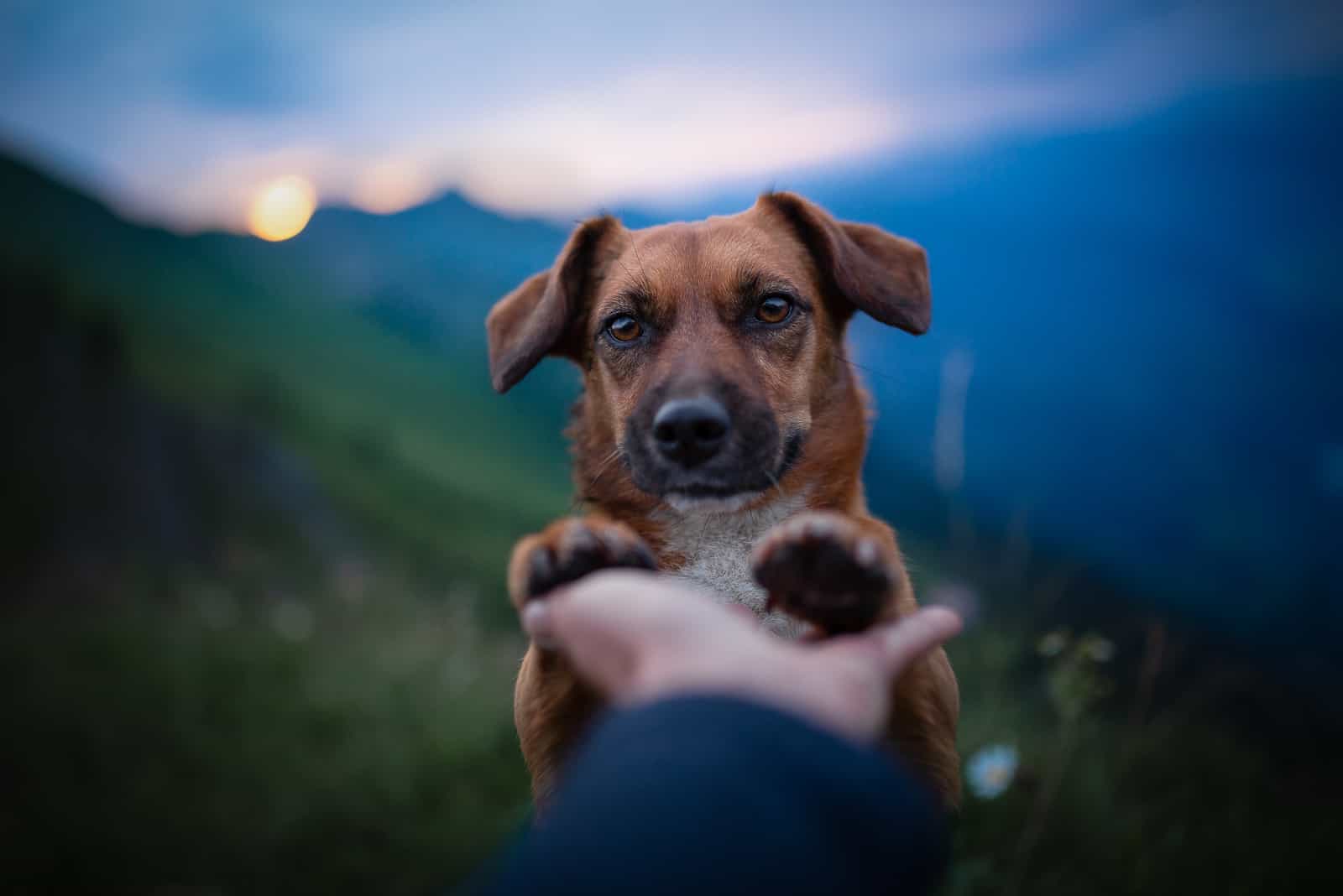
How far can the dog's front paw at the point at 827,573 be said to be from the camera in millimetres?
1557

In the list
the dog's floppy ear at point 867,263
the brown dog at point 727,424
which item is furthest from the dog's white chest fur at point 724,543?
the dog's floppy ear at point 867,263

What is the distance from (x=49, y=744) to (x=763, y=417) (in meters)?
5.04

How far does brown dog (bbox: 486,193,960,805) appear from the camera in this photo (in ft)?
5.71

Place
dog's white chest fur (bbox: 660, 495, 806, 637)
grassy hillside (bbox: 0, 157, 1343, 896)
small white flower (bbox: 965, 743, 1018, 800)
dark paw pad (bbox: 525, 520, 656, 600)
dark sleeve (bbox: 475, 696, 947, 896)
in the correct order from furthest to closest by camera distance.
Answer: grassy hillside (bbox: 0, 157, 1343, 896) < small white flower (bbox: 965, 743, 1018, 800) < dog's white chest fur (bbox: 660, 495, 806, 637) < dark paw pad (bbox: 525, 520, 656, 600) < dark sleeve (bbox: 475, 696, 947, 896)

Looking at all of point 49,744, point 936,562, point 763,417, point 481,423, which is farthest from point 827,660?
point 481,423

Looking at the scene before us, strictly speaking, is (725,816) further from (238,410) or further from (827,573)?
(238,410)

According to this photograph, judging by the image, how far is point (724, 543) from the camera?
7.75 feet

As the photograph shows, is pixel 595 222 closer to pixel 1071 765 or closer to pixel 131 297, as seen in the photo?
pixel 1071 765

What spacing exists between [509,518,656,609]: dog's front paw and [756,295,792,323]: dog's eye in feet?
3.72

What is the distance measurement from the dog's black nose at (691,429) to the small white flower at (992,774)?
7.38 ft

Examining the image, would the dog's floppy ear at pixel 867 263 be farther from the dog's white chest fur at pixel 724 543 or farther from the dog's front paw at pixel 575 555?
the dog's front paw at pixel 575 555

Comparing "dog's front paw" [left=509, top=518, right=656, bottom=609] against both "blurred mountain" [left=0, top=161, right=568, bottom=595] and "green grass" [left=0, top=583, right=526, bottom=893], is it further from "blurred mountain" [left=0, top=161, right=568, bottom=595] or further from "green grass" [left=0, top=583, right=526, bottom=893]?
"blurred mountain" [left=0, top=161, right=568, bottom=595]

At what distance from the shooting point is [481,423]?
676 cm

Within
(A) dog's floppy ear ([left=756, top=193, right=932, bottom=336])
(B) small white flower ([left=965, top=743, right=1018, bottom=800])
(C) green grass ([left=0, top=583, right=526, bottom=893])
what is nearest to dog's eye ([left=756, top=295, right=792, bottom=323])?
(A) dog's floppy ear ([left=756, top=193, right=932, bottom=336])
